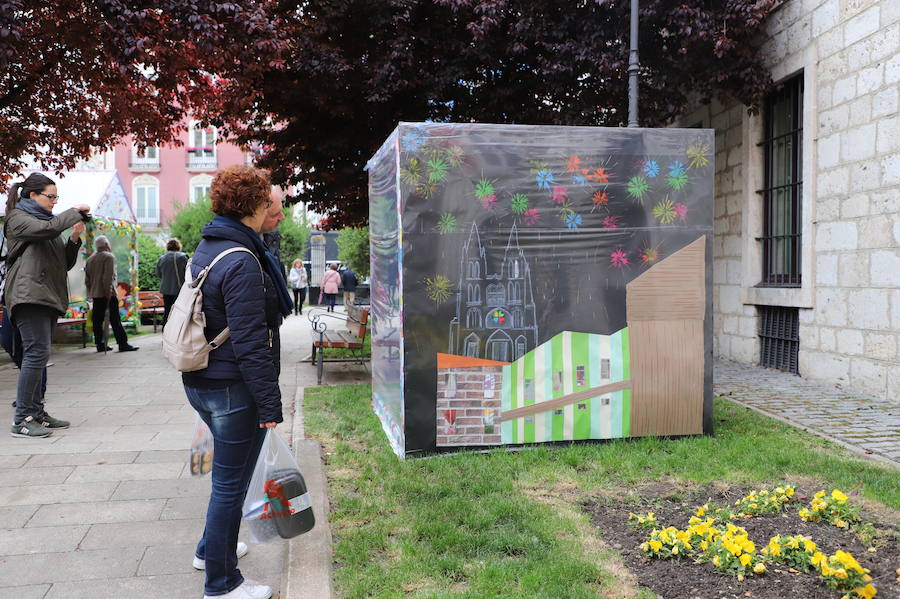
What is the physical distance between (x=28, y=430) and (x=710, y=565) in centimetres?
514

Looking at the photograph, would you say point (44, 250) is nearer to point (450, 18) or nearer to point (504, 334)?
point (504, 334)

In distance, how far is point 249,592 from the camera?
2947 mm

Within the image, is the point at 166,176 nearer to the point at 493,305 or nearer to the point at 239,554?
the point at 493,305

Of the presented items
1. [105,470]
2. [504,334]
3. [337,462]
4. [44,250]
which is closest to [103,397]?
[44,250]

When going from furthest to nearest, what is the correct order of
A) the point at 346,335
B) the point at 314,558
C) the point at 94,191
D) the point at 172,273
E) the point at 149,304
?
the point at 149,304 → the point at 94,191 → the point at 172,273 → the point at 346,335 → the point at 314,558

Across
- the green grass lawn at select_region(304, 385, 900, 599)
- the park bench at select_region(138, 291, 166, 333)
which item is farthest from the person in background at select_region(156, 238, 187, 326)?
the green grass lawn at select_region(304, 385, 900, 599)

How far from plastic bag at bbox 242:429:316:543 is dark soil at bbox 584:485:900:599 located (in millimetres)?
1462

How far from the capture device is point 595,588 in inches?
118

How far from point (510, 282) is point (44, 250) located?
3.67m

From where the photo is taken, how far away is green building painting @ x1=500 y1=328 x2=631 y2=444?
201 inches

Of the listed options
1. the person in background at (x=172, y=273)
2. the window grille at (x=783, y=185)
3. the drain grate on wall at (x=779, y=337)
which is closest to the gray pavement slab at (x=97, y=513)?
the drain grate on wall at (x=779, y=337)

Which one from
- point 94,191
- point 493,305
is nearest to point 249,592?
point 493,305

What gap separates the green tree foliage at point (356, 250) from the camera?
29781mm

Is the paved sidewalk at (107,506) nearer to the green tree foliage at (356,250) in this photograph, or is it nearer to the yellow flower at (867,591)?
the yellow flower at (867,591)
